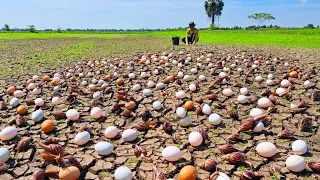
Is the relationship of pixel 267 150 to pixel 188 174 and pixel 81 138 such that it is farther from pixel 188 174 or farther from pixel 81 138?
pixel 81 138

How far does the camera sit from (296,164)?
353 cm

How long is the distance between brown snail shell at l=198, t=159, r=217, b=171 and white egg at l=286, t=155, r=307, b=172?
0.96m

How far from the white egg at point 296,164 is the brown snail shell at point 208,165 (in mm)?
959

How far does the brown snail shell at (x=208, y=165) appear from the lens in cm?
366

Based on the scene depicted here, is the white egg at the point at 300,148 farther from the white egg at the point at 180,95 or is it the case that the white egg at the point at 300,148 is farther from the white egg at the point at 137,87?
the white egg at the point at 137,87

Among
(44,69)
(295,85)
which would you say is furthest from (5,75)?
(295,85)

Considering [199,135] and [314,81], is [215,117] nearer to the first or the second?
[199,135]

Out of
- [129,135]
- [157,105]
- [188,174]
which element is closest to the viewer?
[188,174]

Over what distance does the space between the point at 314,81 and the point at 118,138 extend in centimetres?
573

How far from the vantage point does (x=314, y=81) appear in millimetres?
7395

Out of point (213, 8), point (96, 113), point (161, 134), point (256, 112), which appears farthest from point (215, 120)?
point (213, 8)

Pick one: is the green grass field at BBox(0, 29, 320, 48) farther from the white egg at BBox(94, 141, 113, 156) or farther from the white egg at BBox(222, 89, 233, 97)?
the white egg at BBox(94, 141, 113, 156)

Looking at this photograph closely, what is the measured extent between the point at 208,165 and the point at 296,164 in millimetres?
1124

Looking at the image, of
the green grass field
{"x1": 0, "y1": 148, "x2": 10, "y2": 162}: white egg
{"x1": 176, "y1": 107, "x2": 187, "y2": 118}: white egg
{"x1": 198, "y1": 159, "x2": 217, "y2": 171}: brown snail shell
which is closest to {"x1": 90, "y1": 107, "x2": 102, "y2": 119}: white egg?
{"x1": 176, "y1": 107, "x2": 187, "y2": 118}: white egg
